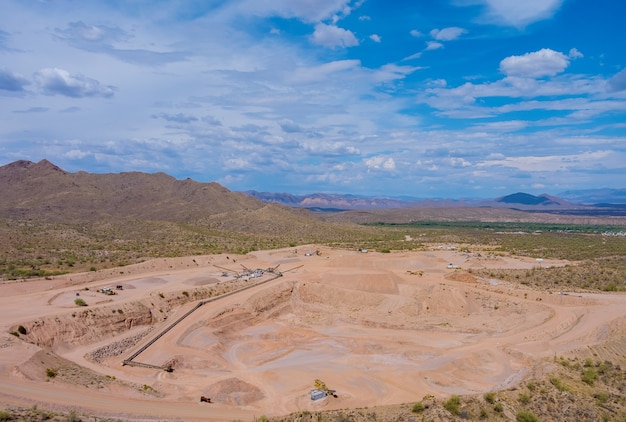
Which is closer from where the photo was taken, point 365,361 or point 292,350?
point 365,361

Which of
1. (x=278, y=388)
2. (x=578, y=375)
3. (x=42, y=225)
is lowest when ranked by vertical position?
(x=278, y=388)

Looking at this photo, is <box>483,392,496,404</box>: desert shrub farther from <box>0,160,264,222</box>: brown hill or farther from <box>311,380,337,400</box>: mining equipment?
<box>0,160,264,222</box>: brown hill

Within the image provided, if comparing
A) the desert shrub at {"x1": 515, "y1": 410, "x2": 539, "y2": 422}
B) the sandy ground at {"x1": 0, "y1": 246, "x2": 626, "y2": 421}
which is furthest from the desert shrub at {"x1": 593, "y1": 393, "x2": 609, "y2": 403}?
the sandy ground at {"x1": 0, "y1": 246, "x2": 626, "y2": 421}

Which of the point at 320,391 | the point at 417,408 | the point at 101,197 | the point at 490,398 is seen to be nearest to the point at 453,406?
the point at 417,408

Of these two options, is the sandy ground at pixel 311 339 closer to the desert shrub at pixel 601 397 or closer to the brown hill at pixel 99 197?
the desert shrub at pixel 601 397

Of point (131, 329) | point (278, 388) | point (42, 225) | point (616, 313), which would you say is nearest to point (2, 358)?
point (131, 329)

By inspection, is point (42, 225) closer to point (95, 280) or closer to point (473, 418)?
point (95, 280)

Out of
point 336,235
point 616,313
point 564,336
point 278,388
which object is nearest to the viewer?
point 278,388

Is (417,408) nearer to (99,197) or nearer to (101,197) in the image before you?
(99,197)
